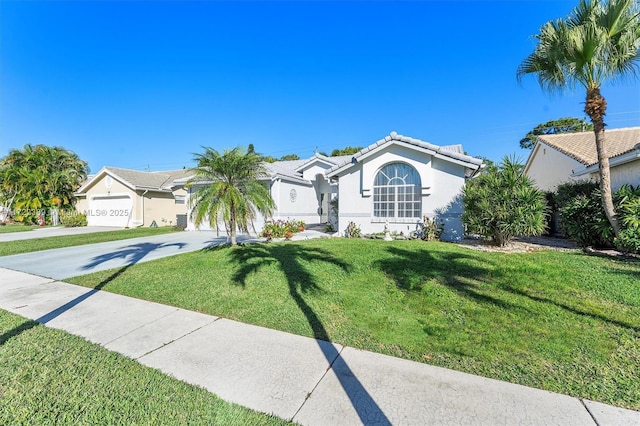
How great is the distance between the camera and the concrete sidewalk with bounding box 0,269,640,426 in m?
2.58

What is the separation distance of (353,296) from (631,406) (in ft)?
12.6

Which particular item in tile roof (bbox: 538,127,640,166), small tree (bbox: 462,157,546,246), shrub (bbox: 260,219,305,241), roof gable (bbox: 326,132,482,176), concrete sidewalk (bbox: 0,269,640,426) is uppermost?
tile roof (bbox: 538,127,640,166)

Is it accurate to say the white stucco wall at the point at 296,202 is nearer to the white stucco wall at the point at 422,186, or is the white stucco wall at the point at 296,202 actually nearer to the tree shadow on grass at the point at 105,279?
the white stucco wall at the point at 422,186

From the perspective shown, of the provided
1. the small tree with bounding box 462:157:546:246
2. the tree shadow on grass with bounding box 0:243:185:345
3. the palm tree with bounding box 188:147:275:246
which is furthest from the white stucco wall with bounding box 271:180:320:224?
the small tree with bounding box 462:157:546:246

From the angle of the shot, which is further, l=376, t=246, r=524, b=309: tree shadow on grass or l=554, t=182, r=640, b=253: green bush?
l=554, t=182, r=640, b=253: green bush

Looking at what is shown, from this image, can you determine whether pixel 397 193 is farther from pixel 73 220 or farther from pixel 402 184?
pixel 73 220

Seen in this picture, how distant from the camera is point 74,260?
392 inches

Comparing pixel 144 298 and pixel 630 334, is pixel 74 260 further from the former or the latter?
pixel 630 334

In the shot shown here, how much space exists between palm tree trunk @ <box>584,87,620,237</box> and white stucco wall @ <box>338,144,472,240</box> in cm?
425

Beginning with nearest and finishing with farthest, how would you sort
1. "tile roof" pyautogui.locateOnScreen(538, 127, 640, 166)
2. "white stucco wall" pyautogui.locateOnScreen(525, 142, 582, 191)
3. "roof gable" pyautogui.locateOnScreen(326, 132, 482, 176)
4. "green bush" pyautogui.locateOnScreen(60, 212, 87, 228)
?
"roof gable" pyautogui.locateOnScreen(326, 132, 482, 176) → "tile roof" pyautogui.locateOnScreen(538, 127, 640, 166) → "white stucco wall" pyautogui.locateOnScreen(525, 142, 582, 191) → "green bush" pyautogui.locateOnScreen(60, 212, 87, 228)

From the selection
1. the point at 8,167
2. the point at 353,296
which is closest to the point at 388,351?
the point at 353,296

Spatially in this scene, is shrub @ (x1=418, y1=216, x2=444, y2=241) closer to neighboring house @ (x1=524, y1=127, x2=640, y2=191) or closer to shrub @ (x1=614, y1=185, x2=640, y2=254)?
shrub @ (x1=614, y1=185, x2=640, y2=254)

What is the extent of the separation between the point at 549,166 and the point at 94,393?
906 inches

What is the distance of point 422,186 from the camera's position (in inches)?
484
